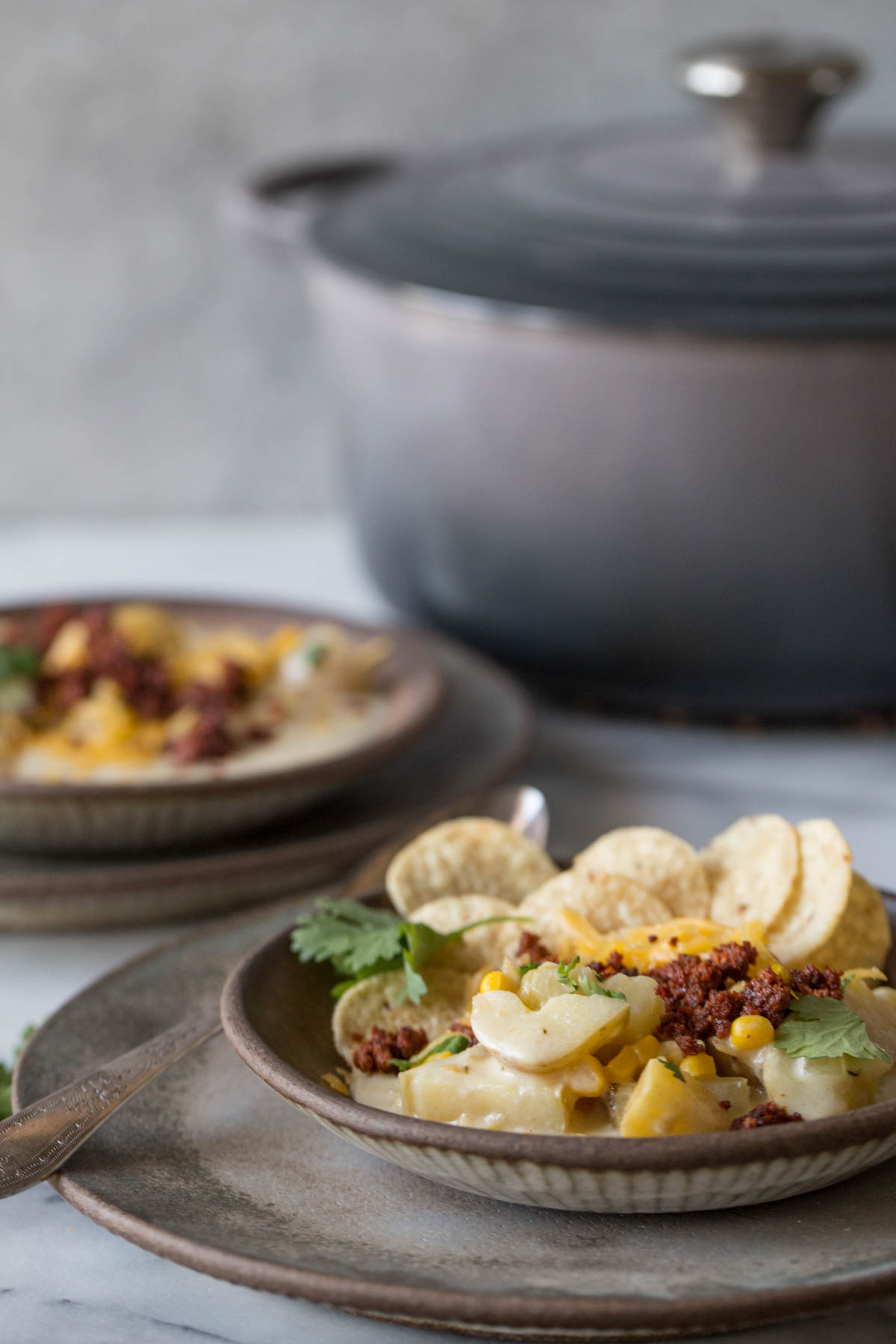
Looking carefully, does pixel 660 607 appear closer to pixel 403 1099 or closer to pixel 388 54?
pixel 403 1099

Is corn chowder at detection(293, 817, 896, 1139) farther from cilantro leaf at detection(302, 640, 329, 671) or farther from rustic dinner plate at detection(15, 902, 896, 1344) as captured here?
cilantro leaf at detection(302, 640, 329, 671)

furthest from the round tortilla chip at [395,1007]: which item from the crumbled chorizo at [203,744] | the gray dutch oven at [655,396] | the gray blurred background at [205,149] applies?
the gray blurred background at [205,149]

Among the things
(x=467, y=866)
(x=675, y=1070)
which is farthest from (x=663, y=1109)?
(x=467, y=866)

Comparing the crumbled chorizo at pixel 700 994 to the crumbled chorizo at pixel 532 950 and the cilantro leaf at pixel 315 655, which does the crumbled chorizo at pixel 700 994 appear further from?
the cilantro leaf at pixel 315 655

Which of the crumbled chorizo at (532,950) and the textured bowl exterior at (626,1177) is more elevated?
the crumbled chorizo at (532,950)

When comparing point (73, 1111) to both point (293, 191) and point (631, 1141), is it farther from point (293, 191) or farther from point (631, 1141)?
point (293, 191)

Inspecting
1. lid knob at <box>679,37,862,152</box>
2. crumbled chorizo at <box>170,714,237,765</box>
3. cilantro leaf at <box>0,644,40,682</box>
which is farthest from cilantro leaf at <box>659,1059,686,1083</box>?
lid knob at <box>679,37,862,152</box>
